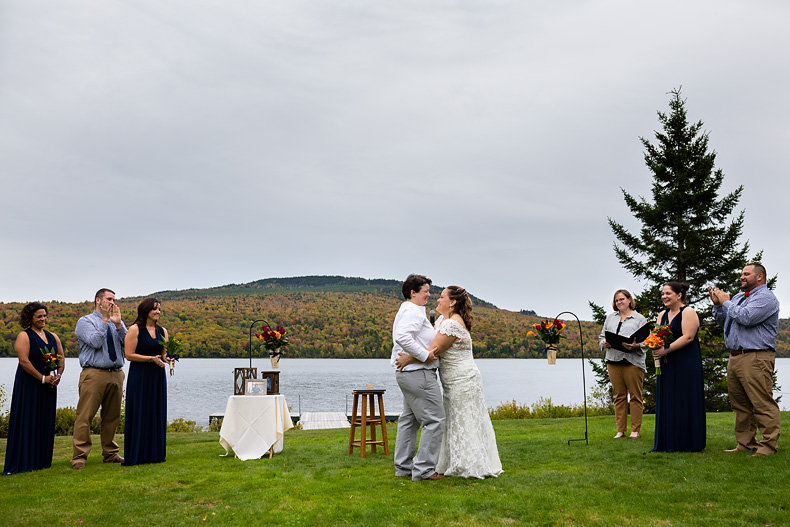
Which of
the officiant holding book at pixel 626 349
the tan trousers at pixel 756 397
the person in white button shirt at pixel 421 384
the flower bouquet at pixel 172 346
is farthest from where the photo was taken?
the officiant holding book at pixel 626 349

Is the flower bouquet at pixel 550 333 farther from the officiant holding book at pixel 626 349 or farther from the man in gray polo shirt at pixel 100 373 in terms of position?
the man in gray polo shirt at pixel 100 373

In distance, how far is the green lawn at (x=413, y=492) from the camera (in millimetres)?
4430

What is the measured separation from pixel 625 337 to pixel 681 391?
1071mm

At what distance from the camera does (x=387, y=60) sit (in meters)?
17.1

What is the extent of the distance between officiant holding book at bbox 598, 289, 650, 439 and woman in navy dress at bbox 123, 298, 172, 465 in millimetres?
6010

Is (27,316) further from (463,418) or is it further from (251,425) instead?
(463,418)

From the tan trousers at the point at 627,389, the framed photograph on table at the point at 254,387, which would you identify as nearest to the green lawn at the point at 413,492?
the tan trousers at the point at 627,389

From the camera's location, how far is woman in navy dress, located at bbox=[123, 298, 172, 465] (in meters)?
7.07

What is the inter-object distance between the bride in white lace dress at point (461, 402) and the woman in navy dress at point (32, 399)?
455 centimetres

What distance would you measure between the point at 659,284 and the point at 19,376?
692 inches

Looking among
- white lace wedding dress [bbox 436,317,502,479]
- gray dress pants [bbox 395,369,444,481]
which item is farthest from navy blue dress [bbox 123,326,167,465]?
white lace wedding dress [bbox 436,317,502,479]

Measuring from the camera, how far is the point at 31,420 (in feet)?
22.1

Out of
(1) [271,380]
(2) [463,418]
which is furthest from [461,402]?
(1) [271,380]

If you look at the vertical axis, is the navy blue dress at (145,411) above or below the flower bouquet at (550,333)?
below
